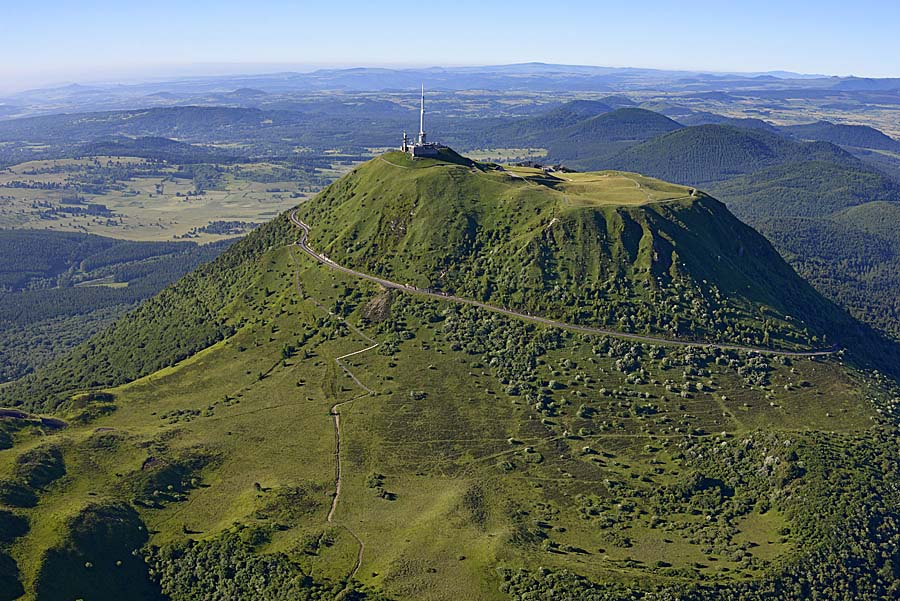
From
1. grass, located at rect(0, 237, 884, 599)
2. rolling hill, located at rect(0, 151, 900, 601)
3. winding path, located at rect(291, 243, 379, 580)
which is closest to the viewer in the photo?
rolling hill, located at rect(0, 151, 900, 601)

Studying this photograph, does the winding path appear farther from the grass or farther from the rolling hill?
the grass

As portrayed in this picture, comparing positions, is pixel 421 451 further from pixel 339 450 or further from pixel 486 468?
pixel 339 450

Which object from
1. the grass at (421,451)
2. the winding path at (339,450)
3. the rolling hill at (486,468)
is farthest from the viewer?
the grass at (421,451)

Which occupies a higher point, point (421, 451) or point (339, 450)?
point (421, 451)

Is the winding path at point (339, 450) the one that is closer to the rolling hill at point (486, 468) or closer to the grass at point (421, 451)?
the rolling hill at point (486, 468)

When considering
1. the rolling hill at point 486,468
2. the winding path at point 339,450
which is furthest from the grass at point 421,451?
the winding path at point 339,450

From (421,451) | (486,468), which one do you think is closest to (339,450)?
(421,451)

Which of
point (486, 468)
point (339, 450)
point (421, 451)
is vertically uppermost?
point (421, 451)

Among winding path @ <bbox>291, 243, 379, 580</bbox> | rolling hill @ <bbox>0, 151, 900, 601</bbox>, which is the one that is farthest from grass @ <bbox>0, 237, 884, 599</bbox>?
winding path @ <bbox>291, 243, 379, 580</bbox>
